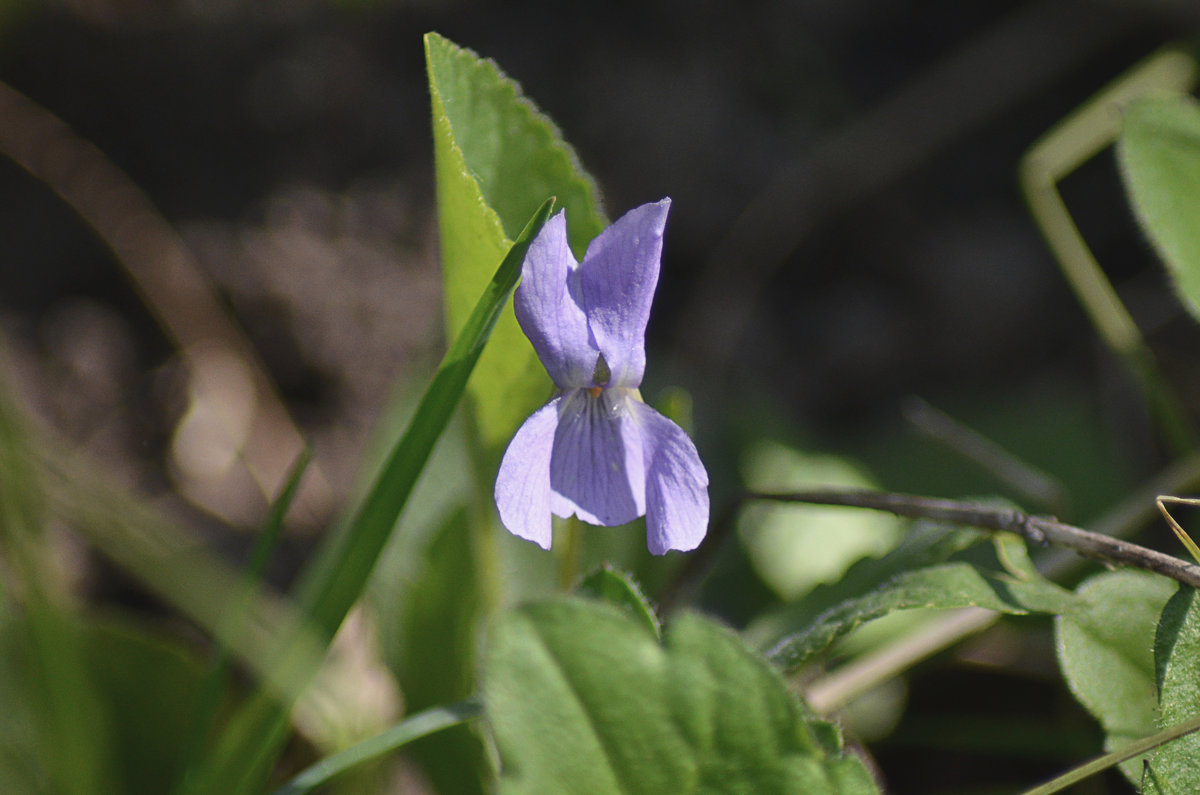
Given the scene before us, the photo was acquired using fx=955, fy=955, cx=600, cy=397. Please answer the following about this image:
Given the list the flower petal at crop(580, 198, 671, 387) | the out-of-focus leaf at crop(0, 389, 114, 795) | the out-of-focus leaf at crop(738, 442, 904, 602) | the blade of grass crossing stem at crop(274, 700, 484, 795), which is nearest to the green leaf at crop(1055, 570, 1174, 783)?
the flower petal at crop(580, 198, 671, 387)

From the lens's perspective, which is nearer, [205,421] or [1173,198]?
[1173,198]

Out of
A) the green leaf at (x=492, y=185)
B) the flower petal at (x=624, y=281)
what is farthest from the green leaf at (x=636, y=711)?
the green leaf at (x=492, y=185)

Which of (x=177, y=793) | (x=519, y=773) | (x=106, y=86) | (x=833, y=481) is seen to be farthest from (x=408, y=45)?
(x=519, y=773)

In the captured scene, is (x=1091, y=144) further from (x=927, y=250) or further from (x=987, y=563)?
(x=987, y=563)

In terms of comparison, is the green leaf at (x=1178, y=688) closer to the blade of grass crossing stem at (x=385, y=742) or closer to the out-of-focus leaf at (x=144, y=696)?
the blade of grass crossing stem at (x=385, y=742)

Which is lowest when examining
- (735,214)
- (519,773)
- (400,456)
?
(519,773)

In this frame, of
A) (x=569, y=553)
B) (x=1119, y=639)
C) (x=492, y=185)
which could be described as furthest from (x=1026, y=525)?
(x=492, y=185)

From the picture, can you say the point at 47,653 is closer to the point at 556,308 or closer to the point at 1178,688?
the point at 556,308
